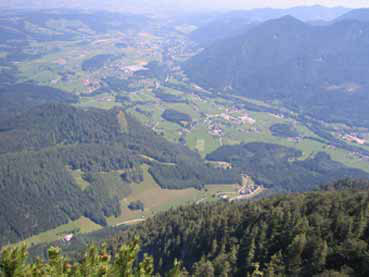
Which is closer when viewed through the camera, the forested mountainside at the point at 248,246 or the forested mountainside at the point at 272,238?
the forested mountainside at the point at 248,246

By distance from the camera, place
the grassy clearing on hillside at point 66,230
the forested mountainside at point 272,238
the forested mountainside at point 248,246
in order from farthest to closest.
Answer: the grassy clearing on hillside at point 66,230 < the forested mountainside at point 272,238 < the forested mountainside at point 248,246

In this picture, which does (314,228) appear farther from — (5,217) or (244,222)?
(5,217)

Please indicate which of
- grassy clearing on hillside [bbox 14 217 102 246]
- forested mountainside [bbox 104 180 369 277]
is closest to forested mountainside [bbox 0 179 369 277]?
forested mountainside [bbox 104 180 369 277]

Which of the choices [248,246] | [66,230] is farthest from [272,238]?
[66,230]

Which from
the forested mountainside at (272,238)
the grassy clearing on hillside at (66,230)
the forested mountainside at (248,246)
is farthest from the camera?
the grassy clearing on hillside at (66,230)

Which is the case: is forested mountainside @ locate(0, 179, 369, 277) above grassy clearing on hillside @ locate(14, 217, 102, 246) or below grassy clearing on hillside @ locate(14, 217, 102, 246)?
above

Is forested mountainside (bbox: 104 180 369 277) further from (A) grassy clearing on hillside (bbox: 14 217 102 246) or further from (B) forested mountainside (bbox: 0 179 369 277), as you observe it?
(A) grassy clearing on hillside (bbox: 14 217 102 246)

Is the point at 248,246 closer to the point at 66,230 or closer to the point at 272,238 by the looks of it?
the point at 272,238

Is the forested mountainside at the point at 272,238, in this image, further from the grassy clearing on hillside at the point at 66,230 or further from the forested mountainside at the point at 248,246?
the grassy clearing on hillside at the point at 66,230

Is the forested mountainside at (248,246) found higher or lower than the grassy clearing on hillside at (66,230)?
higher

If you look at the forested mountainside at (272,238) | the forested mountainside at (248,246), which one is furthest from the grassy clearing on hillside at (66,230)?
the forested mountainside at (272,238)
